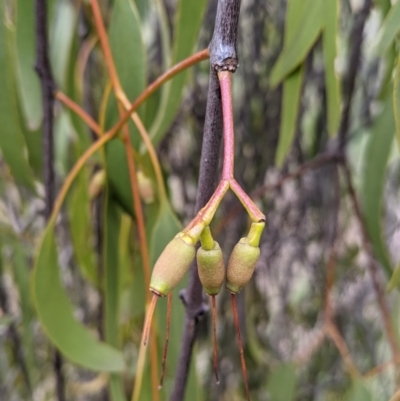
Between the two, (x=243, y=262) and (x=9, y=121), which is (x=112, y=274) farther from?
(x=243, y=262)

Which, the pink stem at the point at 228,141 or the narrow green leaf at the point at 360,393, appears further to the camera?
the narrow green leaf at the point at 360,393

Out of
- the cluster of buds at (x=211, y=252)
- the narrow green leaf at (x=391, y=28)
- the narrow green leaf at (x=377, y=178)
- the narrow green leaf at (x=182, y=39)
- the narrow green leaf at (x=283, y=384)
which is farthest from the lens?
the narrow green leaf at (x=283, y=384)

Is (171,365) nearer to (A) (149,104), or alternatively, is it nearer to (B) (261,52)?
(A) (149,104)

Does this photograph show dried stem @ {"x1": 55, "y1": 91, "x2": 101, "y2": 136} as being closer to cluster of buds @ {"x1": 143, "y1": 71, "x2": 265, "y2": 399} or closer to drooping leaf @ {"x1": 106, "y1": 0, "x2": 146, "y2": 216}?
drooping leaf @ {"x1": 106, "y1": 0, "x2": 146, "y2": 216}

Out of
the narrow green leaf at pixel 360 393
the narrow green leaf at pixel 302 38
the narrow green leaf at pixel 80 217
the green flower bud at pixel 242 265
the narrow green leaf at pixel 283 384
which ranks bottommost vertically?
the narrow green leaf at pixel 283 384

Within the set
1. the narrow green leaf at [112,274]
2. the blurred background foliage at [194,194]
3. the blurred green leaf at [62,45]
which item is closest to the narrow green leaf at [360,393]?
the blurred background foliage at [194,194]

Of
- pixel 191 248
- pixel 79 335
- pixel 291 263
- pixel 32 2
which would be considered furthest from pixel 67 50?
pixel 291 263

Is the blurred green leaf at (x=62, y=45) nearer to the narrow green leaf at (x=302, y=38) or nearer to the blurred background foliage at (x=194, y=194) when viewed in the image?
the blurred background foliage at (x=194, y=194)
